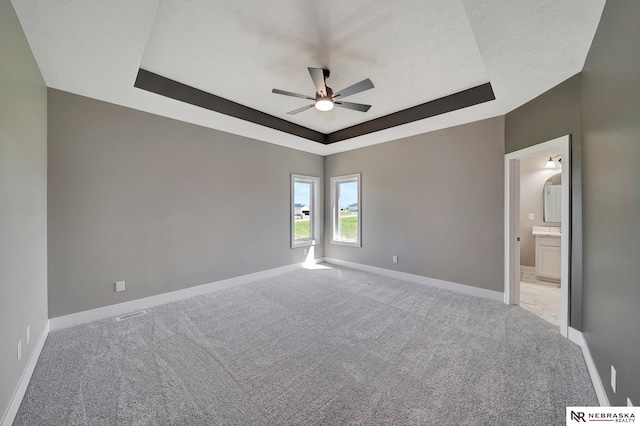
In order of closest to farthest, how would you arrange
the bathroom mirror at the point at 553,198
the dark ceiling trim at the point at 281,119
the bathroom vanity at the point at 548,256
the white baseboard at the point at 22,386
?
1. the white baseboard at the point at 22,386
2. the dark ceiling trim at the point at 281,119
3. the bathroom vanity at the point at 548,256
4. the bathroom mirror at the point at 553,198

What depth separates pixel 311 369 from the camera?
6.21 feet

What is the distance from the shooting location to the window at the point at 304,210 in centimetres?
502

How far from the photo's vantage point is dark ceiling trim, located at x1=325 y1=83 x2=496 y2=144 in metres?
2.88

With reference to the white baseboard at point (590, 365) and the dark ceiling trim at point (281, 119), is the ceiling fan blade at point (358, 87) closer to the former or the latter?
the dark ceiling trim at point (281, 119)

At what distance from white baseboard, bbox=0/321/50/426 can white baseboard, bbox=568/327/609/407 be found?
12.0ft

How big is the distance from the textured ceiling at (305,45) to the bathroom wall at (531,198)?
2622 mm

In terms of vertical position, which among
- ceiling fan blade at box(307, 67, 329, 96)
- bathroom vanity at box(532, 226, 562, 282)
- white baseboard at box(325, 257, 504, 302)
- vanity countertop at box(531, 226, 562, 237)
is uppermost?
ceiling fan blade at box(307, 67, 329, 96)

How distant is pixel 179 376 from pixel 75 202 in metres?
2.29

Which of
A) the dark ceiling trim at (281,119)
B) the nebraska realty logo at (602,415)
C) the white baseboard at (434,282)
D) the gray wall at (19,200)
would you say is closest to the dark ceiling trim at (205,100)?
the dark ceiling trim at (281,119)

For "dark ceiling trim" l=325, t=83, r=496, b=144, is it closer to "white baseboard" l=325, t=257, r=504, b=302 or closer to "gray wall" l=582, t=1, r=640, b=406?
"gray wall" l=582, t=1, r=640, b=406

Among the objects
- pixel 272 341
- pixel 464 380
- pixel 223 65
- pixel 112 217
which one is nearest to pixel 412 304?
pixel 464 380

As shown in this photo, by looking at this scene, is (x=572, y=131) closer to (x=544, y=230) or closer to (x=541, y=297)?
(x=541, y=297)

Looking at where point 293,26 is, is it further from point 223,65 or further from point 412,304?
point 412,304

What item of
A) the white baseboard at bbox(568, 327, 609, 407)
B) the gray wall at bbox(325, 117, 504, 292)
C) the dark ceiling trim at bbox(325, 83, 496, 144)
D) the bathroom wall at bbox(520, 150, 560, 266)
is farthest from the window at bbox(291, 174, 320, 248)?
the bathroom wall at bbox(520, 150, 560, 266)
